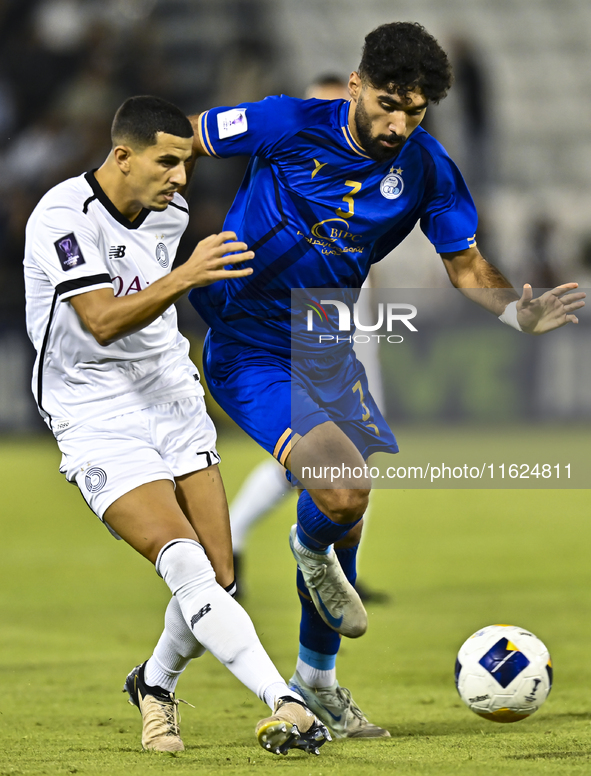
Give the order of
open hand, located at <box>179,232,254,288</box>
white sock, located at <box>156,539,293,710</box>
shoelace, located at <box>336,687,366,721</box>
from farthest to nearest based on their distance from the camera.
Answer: shoelace, located at <box>336,687,366,721</box>
white sock, located at <box>156,539,293,710</box>
open hand, located at <box>179,232,254,288</box>

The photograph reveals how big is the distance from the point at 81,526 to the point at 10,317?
4.70 meters

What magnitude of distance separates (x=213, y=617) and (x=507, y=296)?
164cm

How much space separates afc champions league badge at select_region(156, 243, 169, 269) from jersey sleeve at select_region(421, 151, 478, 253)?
39.4 inches

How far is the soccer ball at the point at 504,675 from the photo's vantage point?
4102mm

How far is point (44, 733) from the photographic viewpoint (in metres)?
4.08

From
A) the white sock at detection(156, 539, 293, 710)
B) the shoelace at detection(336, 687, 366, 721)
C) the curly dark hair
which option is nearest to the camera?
the white sock at detection(156, 539, 293, 710)

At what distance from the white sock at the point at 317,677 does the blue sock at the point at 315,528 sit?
487 millimetres

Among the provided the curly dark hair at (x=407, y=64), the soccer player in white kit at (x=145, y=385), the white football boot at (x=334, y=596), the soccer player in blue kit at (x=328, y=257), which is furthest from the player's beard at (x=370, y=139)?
the white football boot at (x=334, y=596)

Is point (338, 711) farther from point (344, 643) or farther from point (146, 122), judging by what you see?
point (146, 122)

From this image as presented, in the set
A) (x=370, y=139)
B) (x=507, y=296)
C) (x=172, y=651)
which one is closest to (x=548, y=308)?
(x=507, y=296)

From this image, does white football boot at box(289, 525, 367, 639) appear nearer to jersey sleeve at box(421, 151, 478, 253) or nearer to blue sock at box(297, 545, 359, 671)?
blue sock at box(297, 545, 359, 671)

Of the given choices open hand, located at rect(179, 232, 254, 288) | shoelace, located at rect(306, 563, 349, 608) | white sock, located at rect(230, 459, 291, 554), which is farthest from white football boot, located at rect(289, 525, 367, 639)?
white sock, located at rect(230, 459, 291, 554)

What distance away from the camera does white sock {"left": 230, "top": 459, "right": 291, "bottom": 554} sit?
259 inches

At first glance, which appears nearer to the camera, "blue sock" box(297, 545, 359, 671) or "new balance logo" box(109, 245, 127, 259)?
"new balance logo" box(109, 245, 127, 259)
